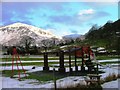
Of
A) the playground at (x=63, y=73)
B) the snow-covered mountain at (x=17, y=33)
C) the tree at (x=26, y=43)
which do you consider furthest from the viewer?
the tree at (x=26, y=43)

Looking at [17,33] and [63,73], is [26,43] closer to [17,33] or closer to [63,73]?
[17,33]

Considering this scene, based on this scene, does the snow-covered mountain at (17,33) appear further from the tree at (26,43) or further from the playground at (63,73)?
the playground at (63,73)

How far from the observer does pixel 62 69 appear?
10.9 metres

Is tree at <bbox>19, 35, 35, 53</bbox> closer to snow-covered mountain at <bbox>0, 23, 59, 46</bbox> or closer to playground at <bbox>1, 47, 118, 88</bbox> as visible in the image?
snow-covered mountain at <bbox>0, 23, 59, 46</bbox>

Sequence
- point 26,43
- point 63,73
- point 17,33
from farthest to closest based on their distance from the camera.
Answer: point 17,33
point 26,43
point 63,73

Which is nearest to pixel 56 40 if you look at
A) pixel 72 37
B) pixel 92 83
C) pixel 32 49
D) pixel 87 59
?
pixel 72 37

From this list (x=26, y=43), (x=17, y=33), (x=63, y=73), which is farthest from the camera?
(x=17, y=33)

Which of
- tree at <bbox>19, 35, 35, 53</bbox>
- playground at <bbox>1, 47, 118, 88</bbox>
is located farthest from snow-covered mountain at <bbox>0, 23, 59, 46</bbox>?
playground at <bbox>1, 47, 118, 88</bbox>

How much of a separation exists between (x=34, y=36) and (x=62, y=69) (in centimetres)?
2332

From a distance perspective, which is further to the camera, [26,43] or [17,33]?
[17,33]

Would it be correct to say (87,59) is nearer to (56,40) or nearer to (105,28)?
(105,28)

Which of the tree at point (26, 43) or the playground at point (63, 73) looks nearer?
the playground at point (63, 73)

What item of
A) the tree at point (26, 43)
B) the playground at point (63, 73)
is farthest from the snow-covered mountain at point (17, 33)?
the playground at point (63, 73)

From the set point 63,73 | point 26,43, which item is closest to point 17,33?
point 26,43
